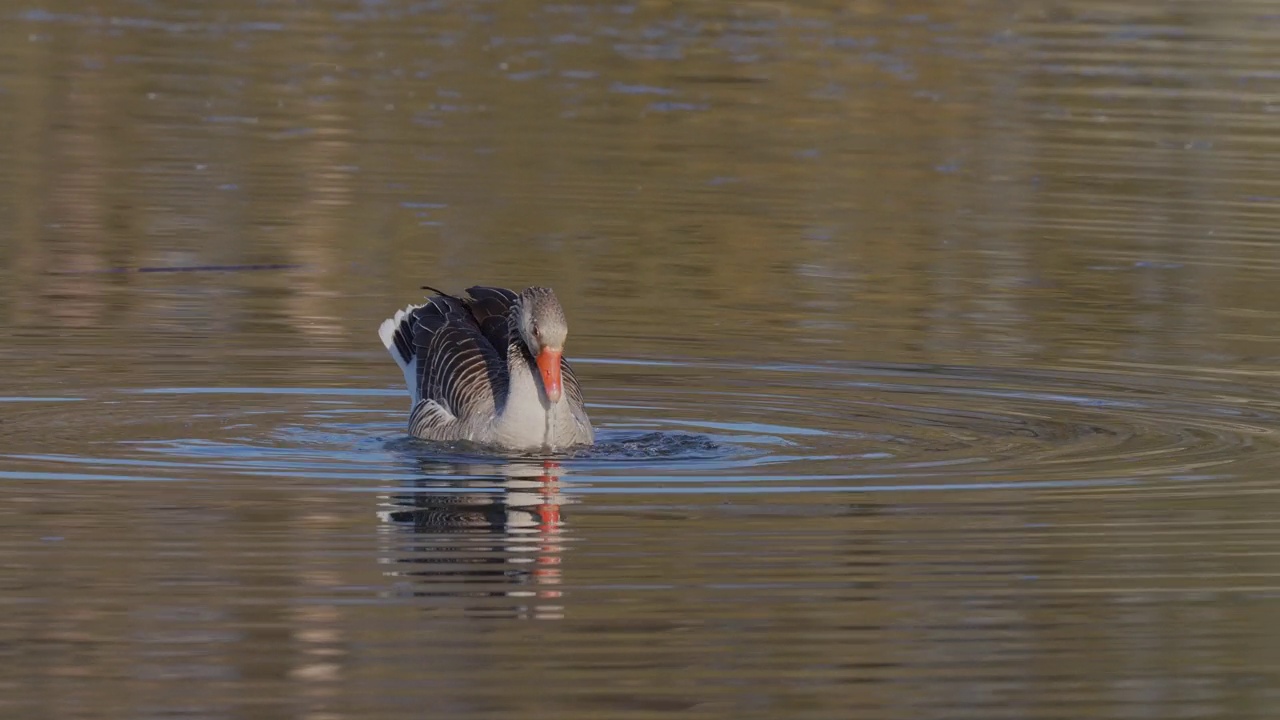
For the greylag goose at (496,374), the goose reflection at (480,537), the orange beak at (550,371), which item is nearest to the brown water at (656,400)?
the goose reflection at (480,537)

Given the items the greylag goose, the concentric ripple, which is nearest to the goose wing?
the greylag goose

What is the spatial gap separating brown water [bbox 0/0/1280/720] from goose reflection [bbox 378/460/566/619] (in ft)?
0.10

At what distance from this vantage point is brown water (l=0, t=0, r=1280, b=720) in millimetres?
8344

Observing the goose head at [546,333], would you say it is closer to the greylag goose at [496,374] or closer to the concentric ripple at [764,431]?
the greylag goose at [496,374]

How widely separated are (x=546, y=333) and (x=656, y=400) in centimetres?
166

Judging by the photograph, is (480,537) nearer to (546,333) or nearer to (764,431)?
(546,333)

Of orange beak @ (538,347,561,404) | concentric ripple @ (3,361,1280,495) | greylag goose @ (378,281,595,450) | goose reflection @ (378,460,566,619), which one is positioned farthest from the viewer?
greylag goose @ (378,281,595,450)

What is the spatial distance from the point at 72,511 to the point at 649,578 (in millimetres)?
2610

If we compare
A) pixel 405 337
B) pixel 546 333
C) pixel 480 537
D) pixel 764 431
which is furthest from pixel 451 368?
pixel 480 537

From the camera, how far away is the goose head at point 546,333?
12.0 meters

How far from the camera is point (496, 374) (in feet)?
42.4

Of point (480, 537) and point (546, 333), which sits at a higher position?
point (546, 333)

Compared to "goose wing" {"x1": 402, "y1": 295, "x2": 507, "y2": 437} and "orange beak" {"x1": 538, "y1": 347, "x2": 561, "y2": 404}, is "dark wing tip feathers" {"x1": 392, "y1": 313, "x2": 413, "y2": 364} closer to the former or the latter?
"goose wing" {"x1": 402, "y1": 295, "x2": 507, "y2": 437}

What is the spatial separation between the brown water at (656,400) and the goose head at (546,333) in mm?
404
